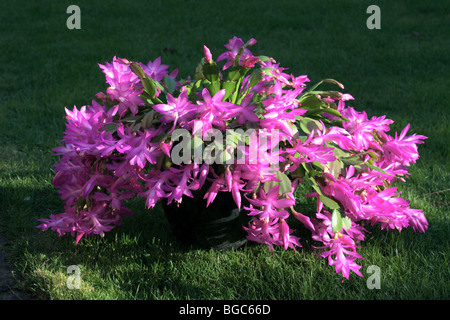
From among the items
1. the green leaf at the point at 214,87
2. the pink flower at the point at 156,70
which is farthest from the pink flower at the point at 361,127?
the pink flower at the point at 156,70

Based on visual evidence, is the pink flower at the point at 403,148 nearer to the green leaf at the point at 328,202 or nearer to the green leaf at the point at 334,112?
the green leaf at the point at 334,112

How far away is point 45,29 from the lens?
7055 millimetres

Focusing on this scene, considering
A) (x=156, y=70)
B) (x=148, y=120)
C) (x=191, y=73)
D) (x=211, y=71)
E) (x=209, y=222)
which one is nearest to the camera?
(x=148, y=120)

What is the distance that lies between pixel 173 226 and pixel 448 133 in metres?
2.52

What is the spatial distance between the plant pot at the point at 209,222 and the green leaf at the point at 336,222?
0.45 m

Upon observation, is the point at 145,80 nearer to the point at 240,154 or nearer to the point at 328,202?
the point at 240,154

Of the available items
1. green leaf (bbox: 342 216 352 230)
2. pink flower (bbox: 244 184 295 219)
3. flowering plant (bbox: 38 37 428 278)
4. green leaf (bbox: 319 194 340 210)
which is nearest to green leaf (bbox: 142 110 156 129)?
flowering plant (bbox: 38 37 428 278)

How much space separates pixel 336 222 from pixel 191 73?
355 cm

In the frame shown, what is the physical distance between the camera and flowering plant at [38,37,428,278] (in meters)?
2.19

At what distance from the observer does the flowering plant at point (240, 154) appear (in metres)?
2.19

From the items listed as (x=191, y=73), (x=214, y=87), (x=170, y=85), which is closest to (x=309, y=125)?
(x=214, y=87)

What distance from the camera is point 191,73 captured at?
5.52 metres
